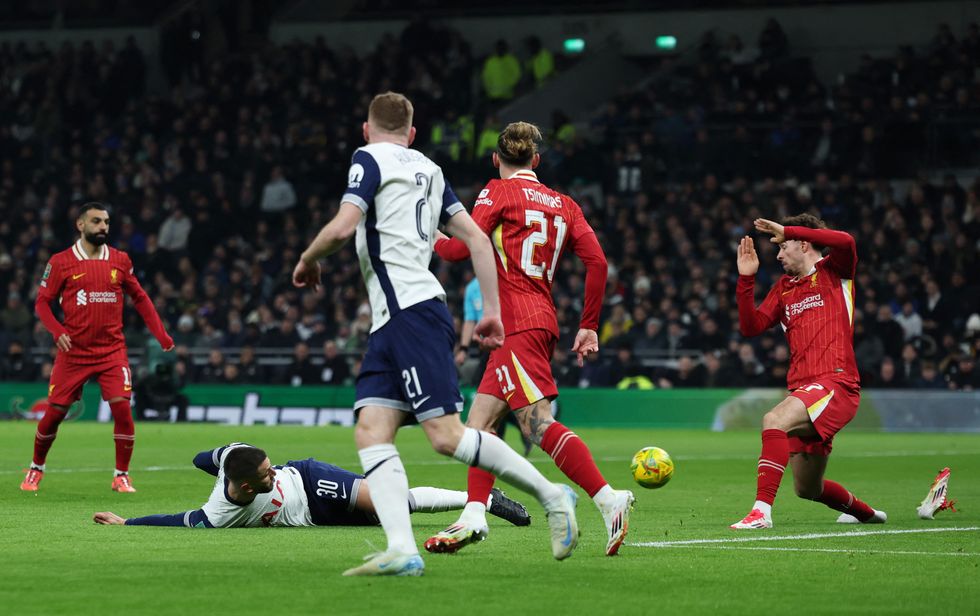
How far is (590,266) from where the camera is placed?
9125 millimetres

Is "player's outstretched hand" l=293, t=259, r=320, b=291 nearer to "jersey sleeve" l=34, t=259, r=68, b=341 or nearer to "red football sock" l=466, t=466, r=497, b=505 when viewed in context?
"red football sock" l=466, t=466, r=497, b=505

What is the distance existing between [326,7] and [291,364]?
13237 millimetres

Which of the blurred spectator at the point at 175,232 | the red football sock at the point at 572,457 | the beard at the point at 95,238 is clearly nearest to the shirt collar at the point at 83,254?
the beard at the point at 95,238

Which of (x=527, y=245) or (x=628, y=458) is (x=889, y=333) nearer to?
(x=628, y=458)

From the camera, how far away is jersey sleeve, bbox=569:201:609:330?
914cm

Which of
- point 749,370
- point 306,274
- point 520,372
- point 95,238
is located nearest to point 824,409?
point 520,372

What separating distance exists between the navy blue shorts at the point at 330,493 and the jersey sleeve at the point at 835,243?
10.3 ft

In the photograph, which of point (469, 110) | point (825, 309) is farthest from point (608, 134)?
point (825, 309)

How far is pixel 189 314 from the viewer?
31.0 metres

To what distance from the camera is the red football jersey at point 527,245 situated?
29.4ft

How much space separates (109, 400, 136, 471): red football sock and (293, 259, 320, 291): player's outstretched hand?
21.5 feet

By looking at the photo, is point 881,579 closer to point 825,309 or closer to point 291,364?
point 825,309

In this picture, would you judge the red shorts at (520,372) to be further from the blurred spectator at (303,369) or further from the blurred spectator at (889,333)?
the blurred spectator at (303,369)

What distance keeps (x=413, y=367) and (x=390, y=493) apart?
59 centimetres
